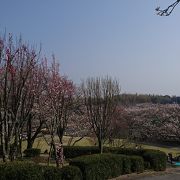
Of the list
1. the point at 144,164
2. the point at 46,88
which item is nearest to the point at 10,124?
the point at 46,88

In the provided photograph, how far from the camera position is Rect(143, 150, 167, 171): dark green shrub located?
2488 cm

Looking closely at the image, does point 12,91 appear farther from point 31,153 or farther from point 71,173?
point 31,153

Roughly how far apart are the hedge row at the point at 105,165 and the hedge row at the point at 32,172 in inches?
53.0

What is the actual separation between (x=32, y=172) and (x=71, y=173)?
2.25m

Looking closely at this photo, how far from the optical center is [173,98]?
140750 millimetres

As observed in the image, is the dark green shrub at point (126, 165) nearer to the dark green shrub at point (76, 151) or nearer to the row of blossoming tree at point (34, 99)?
the row of blossoming tree at point (34, 99)

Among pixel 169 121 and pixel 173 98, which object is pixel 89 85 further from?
pixel 173 98

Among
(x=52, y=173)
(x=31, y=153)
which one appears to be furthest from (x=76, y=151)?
(x=52, y=173)

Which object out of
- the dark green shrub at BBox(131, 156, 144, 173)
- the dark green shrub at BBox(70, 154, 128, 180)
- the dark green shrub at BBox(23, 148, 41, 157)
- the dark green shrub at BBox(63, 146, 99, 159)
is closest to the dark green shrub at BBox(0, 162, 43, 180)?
the dark green shrub at BBox(70, 154, 128, 180)

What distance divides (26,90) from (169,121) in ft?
173

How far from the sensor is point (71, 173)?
53.6ft

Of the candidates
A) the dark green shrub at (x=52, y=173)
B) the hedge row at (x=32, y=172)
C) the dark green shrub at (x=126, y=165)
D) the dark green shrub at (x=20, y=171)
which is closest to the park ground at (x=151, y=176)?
the dark green shrub at (x=126, y=165)

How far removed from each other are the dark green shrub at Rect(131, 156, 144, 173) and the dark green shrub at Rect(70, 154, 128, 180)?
608mm

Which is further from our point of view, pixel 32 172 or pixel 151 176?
pixel 151 176
